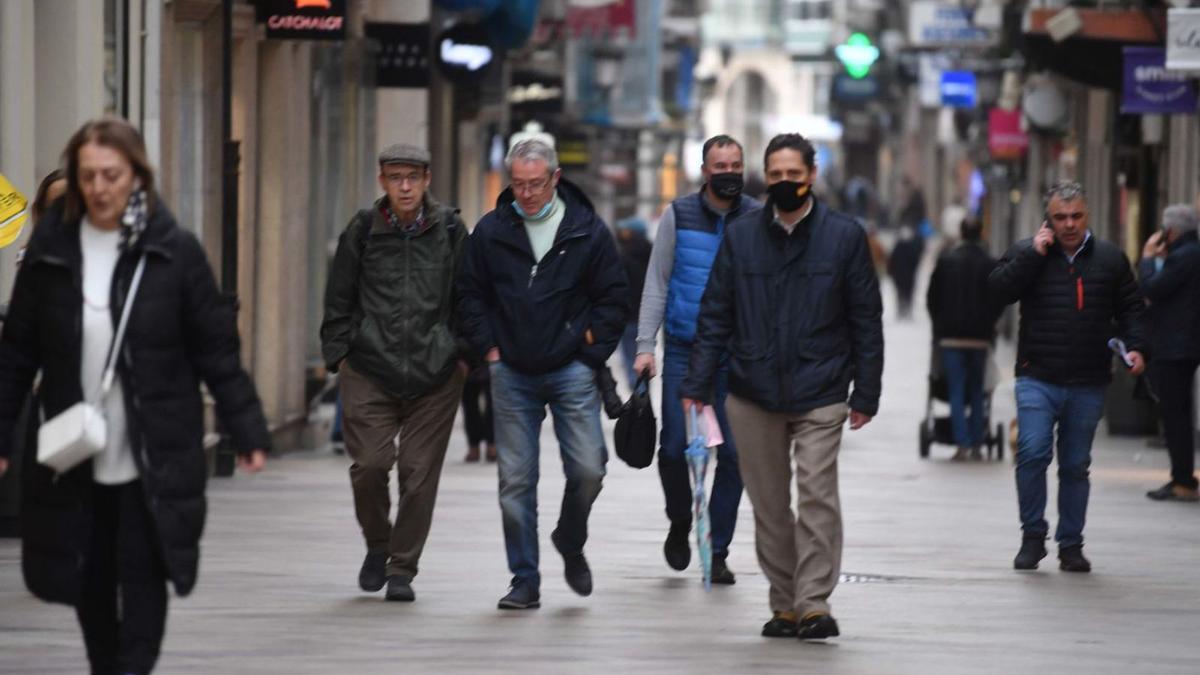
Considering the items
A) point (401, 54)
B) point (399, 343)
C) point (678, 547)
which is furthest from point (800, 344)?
point (401, 54)

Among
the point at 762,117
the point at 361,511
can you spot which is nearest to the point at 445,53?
the point at 361,511

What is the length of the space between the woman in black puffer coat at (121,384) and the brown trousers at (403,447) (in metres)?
3.32

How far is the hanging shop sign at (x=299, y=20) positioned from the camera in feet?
66.9

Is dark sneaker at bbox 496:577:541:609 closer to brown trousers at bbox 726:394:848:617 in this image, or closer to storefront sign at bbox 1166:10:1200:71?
brown trousers at bbox 726:394:848:617

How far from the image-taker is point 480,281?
11.4m

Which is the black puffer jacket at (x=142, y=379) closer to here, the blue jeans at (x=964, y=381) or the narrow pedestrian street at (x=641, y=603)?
the narrow pedestrian street at (x=641, y=603)

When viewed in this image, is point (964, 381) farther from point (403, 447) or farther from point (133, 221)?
point (133, 221)

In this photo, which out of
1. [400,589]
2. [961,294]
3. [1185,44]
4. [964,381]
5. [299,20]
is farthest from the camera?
[964,381]

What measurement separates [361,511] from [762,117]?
366ft

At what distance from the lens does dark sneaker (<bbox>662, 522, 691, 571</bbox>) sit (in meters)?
12.6

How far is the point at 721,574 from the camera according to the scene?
40.8 ft

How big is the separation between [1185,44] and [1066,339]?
296 inches

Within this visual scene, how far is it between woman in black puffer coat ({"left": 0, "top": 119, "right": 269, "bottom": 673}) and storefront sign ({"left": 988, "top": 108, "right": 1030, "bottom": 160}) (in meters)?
41.1

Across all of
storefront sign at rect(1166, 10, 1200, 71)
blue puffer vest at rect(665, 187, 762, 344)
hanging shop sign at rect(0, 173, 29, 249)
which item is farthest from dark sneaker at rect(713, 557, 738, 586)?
storefront sign at rect(1166, 10, 1200, 71)
